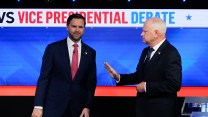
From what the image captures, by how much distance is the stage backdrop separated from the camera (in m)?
5.02

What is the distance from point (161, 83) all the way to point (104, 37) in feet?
6.19

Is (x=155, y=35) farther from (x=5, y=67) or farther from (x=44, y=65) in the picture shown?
(x=5, y=67)

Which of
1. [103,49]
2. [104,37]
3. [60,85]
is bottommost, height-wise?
[60,85]

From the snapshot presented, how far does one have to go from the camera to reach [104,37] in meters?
5.09

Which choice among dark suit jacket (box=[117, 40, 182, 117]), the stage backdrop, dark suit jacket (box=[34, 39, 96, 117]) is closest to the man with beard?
dark suit jacket (box=[34, 39, 96, 117])

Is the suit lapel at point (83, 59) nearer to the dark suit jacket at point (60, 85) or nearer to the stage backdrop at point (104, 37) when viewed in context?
the dark suit jacket at point (60, 85)

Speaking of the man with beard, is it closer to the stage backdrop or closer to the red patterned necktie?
the red patterned necktie

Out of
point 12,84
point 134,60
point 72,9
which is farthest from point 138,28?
point 12,84

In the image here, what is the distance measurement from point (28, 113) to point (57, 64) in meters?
1.73

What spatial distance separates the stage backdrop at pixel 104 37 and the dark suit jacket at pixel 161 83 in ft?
5.25

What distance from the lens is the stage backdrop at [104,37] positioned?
5023 millimetres

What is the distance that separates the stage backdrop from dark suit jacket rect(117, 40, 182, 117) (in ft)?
5.25

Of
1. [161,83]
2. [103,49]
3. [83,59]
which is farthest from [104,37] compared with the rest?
[161,83]

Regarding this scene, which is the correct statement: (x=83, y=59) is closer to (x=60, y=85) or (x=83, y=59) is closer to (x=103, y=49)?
(x=60, y=85)
